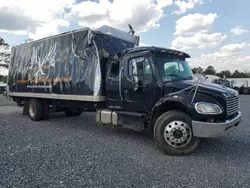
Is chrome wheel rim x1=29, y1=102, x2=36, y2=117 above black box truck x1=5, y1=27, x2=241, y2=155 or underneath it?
underneath

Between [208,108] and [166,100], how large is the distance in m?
0.89

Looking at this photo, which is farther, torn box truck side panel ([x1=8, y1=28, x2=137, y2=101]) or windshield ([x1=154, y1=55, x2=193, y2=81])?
torn box truck side panel ([x1=8, y1=28, x2=137, y2=101])

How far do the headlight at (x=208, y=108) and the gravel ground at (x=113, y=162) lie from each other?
1.00 meters

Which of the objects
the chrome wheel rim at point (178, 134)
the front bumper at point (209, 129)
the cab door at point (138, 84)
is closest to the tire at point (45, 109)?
the cab door at point (138, 84)

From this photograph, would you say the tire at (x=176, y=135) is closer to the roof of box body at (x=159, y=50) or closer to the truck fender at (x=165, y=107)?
the truck fender at (x=165, y=107)

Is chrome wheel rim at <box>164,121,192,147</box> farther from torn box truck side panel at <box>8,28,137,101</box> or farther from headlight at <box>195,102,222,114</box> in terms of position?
torn box truck side panel at <box>8,28,137,101</box>

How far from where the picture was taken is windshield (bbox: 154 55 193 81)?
5500mm

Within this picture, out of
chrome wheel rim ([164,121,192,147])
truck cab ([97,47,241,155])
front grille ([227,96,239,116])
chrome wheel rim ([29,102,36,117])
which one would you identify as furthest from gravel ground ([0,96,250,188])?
chrome wheel rim ([29,102,36,117])

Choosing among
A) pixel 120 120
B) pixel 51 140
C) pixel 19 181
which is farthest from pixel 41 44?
pixel 19 181

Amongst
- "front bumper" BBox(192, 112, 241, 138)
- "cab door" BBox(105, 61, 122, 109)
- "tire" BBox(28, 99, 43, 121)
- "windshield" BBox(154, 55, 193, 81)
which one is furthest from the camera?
"tire" BBox(28, 99, 43, 121)

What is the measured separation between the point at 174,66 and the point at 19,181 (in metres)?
4.24

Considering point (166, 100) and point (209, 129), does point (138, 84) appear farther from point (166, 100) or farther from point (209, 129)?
point (209, 129)

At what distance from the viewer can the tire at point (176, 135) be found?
4867mm

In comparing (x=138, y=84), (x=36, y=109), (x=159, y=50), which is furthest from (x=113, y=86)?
(x=36, y=109)
